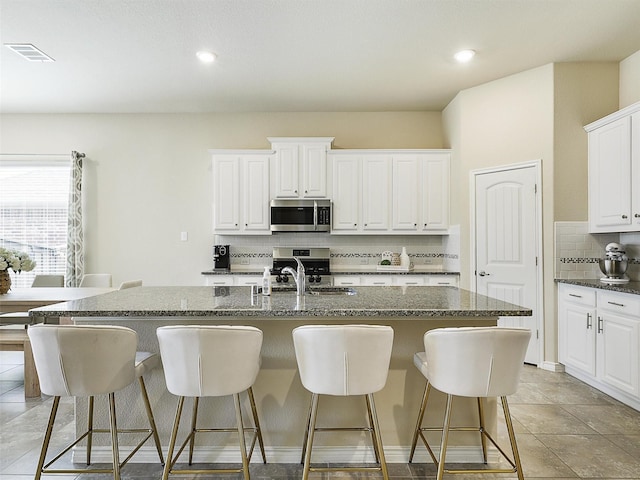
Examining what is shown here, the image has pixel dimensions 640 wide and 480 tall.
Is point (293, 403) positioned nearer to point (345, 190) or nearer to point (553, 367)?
point (553, 367)

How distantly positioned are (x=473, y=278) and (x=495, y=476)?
102 inches

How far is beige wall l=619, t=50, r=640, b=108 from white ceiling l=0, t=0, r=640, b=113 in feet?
0.34

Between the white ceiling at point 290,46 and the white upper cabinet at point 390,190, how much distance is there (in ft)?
2.29

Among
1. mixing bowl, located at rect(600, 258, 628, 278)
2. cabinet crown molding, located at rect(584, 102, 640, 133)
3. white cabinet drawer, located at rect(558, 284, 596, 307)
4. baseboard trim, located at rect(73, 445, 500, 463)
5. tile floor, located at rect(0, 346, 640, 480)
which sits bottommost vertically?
tile floor, located at rect(0, 346, 640, 480)

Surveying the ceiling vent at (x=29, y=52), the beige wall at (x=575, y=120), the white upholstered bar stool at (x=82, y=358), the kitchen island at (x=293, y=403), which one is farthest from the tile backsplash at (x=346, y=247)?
the white upholstered bar stool at (x=82, y=358)

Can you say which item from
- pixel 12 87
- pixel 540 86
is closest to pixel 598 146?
pixel 540 86

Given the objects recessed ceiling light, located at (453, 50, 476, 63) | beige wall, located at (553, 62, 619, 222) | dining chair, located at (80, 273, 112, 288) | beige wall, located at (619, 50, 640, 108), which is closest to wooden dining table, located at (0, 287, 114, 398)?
dining chair, located at (80, 273, 112, 288)

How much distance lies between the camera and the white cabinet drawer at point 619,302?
116 inches

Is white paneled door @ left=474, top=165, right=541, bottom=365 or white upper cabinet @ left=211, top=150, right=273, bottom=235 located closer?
white paneled door @ left=474, top=165, right=541, bottom=365

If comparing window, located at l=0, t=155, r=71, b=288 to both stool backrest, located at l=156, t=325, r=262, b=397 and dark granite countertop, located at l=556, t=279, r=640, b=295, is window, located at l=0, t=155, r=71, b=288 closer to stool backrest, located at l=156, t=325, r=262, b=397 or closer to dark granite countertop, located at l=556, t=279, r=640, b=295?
stool backrest, located at l=156, t=325, r=262, b=397

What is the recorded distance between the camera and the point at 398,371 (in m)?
2.32

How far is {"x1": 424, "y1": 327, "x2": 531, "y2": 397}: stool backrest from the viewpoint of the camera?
1777mm

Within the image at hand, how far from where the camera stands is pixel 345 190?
4.95m

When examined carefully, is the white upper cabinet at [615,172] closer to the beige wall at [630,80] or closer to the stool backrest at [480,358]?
Result: the beige wall at [630,80]
